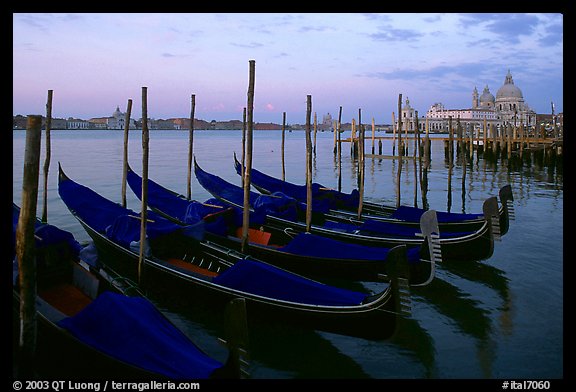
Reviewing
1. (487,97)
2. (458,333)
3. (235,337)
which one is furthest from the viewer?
(487,97)

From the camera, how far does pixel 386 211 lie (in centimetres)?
1156

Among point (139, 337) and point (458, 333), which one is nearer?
point (139, 337)

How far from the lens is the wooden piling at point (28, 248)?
404 centimetres

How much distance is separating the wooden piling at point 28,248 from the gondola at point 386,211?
660 cm

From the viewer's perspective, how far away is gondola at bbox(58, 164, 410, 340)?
16.6 ft

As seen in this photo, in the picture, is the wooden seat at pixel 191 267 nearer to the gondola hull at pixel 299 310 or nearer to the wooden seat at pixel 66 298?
the gondola hull at pixel 299 310

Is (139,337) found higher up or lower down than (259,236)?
lower down

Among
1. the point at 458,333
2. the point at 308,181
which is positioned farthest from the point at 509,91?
the point at 458,333

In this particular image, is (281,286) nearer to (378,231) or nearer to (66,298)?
(66,298)

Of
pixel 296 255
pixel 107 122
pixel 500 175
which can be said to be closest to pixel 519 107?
pixel 500 175

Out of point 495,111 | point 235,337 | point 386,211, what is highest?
point 495,111

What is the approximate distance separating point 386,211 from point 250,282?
6.63m

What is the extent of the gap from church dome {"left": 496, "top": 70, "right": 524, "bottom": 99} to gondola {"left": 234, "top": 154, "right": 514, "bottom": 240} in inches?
4063

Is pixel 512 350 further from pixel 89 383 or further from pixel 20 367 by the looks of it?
pixel 20 367
